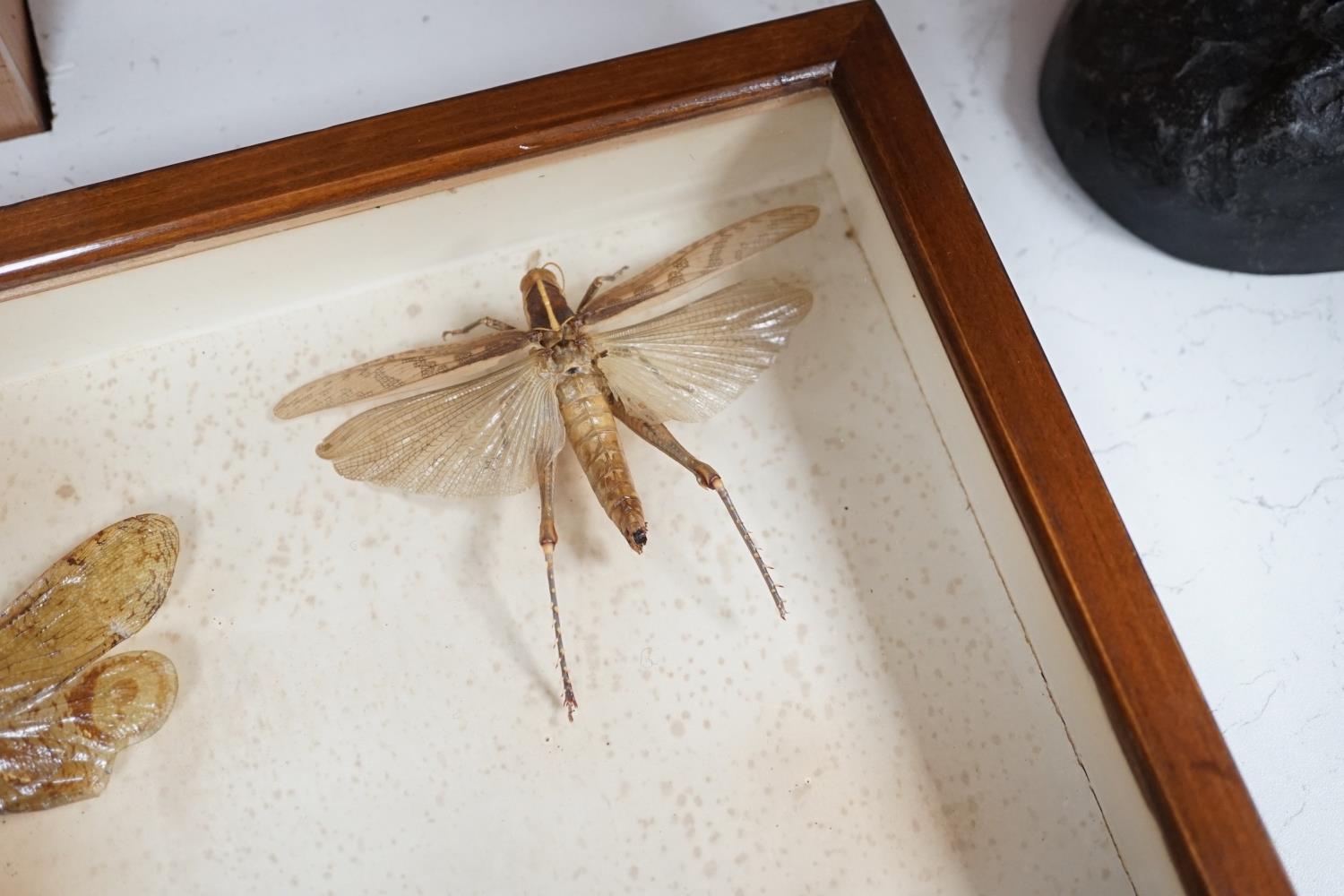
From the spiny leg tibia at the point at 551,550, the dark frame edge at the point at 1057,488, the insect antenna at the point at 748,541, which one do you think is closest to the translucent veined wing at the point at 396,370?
the spiny leg tibia at the point at 551,550

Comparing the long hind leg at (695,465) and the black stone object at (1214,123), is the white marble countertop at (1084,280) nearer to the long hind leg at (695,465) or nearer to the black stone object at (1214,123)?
the black stone object at (1214,123)

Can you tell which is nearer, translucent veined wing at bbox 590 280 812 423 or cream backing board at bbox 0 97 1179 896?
cream backing board at bbox 0 97 1179 896

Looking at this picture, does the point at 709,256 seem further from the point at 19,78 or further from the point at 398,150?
the point at 19,78

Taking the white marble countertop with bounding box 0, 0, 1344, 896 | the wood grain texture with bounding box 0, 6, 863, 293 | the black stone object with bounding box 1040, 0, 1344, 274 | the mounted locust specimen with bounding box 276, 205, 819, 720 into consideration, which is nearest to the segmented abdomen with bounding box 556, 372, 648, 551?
the mounted locust specimen with bounding box 276, 205, 819, 720

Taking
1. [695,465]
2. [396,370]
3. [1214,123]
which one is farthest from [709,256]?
[1214,123]

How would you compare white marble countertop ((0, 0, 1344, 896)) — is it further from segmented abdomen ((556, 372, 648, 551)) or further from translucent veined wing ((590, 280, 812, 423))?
segmented abdomen ((556, 372, 648, 551))

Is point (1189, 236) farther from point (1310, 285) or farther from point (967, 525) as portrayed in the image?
point (967, 525)

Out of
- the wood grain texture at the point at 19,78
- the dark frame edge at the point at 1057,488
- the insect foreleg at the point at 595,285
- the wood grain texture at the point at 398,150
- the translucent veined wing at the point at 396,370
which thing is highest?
the wood grain texture at the point at 19,78

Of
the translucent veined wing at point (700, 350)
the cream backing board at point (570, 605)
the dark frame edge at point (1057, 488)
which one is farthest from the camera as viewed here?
the translucent veined wing at point (700, 350)
